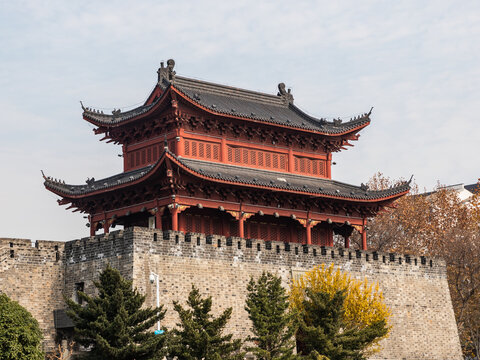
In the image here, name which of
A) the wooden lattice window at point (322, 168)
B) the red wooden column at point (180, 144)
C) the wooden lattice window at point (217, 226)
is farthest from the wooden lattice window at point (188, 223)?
the wooden lattice window at point (322, 168)

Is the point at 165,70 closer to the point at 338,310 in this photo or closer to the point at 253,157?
the point at 253,157

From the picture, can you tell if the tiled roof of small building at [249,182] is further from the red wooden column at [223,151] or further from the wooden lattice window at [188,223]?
the wooden lattice window at [188,223]

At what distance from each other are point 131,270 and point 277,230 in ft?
37.9

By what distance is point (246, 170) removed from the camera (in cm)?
4494

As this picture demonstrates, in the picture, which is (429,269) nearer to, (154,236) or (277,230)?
(277,230)

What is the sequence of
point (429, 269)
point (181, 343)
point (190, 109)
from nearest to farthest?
point (181, 343) → point (190, 109) → point (429, 269)

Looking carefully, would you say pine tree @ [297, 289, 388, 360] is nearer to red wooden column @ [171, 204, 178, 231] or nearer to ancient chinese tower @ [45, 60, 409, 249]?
ancient chinese tower @ [45, 60, 409, 249]

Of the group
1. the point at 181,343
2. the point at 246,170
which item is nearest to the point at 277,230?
the point at 246,170

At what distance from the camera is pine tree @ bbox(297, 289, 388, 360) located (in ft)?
122

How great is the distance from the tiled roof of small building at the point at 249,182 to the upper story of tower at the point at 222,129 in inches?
20.9

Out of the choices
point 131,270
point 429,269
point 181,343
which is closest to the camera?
point 181,343

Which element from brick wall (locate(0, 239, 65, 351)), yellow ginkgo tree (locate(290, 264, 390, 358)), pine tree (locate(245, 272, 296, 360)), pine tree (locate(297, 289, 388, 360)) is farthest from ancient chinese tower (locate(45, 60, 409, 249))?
pine tree (locate(245, 272, 296, 360))

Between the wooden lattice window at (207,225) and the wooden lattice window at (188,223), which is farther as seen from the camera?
the wooden lattice window at (207,225)

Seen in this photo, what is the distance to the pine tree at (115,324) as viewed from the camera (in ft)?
102
